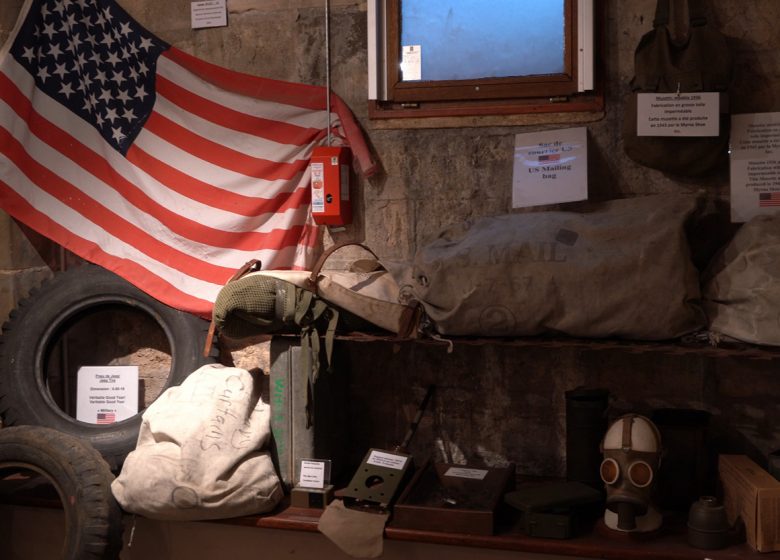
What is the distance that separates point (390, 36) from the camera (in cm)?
307

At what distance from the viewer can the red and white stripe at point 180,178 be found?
322cm

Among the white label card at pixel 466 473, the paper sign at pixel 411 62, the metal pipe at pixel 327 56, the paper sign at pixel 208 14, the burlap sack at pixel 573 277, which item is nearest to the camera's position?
the burlap sack at pixel 573 277

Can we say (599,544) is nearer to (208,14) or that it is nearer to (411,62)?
(411,62)

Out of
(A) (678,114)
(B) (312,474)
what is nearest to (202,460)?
(B) (312,474)

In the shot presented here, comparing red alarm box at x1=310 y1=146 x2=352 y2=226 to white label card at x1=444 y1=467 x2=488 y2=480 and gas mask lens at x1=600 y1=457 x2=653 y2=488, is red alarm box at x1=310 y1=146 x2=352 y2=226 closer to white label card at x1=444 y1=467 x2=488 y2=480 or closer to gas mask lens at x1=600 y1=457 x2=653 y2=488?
white label card at x1=444 y1=467 x2=488 y2=480

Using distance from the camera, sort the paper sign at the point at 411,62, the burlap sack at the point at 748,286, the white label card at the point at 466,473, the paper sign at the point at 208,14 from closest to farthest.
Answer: the burlap sack at the point at 748,286 → the white label card at the point at 466,473 → the paper sign at the point at 411,62 → the paper sign at the point at 208,14

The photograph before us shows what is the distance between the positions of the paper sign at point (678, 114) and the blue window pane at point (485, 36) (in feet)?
1.14

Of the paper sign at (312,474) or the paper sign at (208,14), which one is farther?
the paper sign at (208,14)

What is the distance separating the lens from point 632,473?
8.24ft

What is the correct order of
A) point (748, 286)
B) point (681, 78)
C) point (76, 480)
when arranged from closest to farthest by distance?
point (748, 286)
point (681, 78)
point (76, 480)

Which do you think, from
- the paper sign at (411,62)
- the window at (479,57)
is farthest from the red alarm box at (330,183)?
the paper sign at (411,62)

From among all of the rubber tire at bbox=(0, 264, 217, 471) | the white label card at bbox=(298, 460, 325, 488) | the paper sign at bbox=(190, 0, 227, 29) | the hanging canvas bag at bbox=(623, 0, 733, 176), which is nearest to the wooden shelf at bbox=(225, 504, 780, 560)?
the white label card at bbox=(298, 460, 325, 488)

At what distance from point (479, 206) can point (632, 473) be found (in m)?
1.07

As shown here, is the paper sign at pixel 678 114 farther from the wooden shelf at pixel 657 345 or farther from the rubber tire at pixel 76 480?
the rubber tire at pixel 76 480
